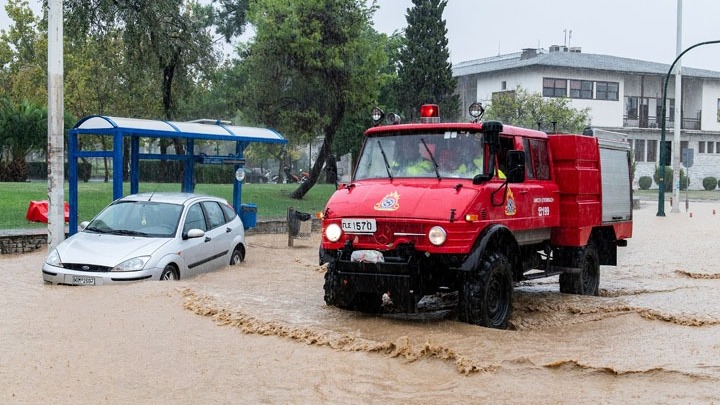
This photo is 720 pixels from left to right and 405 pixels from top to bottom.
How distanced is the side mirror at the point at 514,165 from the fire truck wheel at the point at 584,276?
119 inches

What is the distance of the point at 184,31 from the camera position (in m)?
26.3

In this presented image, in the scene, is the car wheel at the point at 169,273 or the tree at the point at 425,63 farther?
the tree at the point at 425,63

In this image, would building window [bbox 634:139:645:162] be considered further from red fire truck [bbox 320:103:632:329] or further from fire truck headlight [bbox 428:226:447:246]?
fire truck headlight [bbox 428:226:447:246]

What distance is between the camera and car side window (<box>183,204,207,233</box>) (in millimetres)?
12930

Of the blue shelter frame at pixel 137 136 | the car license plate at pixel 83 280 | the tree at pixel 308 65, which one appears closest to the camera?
the car license plate at pixel 83 280

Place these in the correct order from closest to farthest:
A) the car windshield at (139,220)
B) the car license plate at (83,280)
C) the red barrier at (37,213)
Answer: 1. the car license plate at (83,280)
2. the car windshield at (139,220)
3. the red barrier at (37,213)

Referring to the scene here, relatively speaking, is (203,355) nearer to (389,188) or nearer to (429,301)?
(389,188)

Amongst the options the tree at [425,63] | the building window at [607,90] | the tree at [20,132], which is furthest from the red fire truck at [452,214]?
the building window at [607,90]

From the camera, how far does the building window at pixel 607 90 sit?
64.0 metres

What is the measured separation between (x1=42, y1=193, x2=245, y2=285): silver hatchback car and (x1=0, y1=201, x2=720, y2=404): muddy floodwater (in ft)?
0.85

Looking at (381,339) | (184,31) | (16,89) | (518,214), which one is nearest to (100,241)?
(381,339)

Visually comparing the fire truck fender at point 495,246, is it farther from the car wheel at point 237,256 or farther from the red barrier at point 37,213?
the red barrier at point 37,213

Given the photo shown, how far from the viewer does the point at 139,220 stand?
12797 mm

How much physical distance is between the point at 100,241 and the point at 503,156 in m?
5.66
